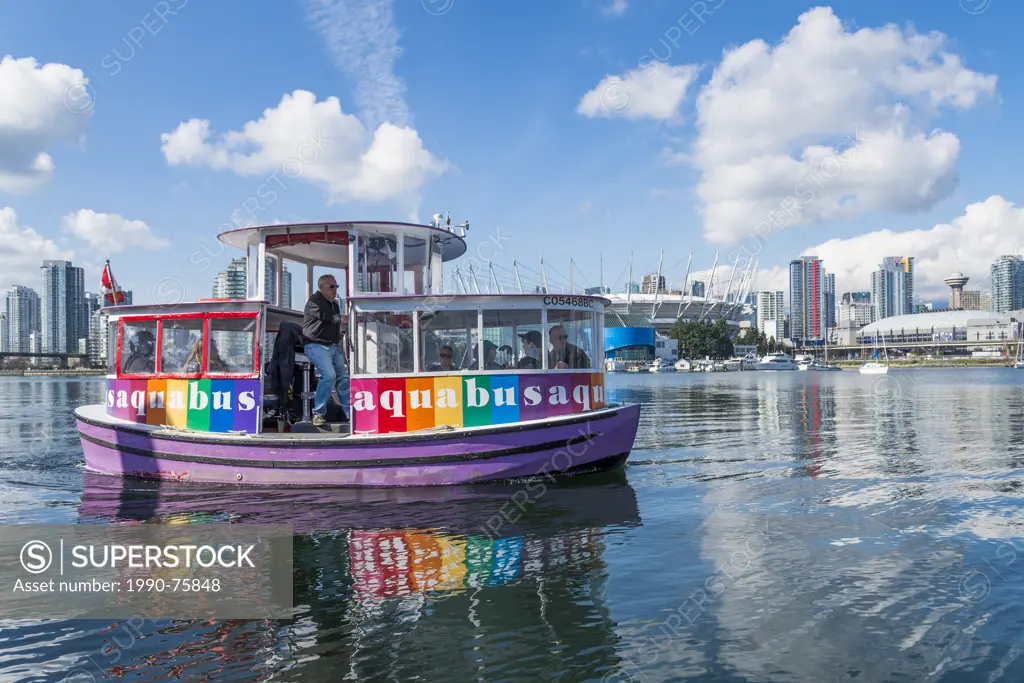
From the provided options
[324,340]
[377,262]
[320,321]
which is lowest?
[324,340]

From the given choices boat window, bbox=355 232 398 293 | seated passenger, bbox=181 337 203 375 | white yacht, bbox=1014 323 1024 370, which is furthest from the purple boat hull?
white yacht, bbox=1014 323 1024 370

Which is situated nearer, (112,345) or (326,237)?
(326,237)

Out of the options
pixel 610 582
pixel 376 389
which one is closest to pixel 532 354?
pixel 376 389

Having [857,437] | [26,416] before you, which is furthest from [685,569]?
[26,416]

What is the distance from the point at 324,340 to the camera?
1328cm

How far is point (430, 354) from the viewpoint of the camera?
13.2m

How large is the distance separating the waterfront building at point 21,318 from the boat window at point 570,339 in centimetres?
19758

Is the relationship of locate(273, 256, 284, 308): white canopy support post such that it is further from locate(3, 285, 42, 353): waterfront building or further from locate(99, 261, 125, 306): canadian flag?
locate(3, 285, 42, 353): waterfront building

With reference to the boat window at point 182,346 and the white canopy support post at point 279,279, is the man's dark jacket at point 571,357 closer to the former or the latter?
the white canopy support post at point 279,279

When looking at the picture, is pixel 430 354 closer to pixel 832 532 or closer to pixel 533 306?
pixel 533 306

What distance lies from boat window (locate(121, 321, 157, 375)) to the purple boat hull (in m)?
1.57

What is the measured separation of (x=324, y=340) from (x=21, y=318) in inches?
8212

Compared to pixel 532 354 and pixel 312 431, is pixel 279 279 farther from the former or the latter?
pixel 532 354

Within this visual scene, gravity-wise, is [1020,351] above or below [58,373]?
above
